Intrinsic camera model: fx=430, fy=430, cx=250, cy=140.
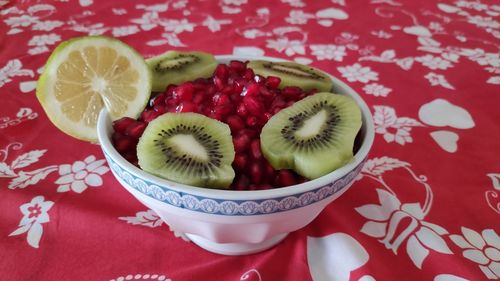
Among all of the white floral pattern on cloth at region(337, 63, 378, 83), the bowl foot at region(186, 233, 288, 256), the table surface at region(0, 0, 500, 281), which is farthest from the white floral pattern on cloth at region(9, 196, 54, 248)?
the white floral pattern on cloth at region(337, 63, 378, 83)

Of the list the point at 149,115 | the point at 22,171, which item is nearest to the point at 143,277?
the point at 149,115

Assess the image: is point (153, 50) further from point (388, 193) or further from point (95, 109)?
point (388, 193)

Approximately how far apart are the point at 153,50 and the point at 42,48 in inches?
10.6

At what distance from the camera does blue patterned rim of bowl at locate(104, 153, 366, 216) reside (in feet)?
1.43

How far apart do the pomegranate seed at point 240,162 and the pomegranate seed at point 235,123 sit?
5 centimetres

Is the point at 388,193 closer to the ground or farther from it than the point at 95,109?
closer to the ground

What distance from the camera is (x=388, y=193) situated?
2.20ft

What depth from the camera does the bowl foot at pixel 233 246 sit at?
1.81 feet

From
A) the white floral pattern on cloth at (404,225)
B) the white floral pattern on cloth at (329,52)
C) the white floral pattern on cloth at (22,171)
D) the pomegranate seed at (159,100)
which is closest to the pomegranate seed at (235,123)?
the pomegranate seed at (159,100)

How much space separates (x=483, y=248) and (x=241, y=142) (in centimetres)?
37

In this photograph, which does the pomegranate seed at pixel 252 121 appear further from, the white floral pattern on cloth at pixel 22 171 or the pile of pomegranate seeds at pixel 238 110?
the white floral pattern on cloth at pixel 22 171

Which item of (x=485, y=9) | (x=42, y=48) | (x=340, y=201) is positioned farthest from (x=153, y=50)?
(x=485, y=9)

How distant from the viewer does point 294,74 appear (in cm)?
66

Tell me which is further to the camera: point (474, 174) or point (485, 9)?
point (485, 9)
